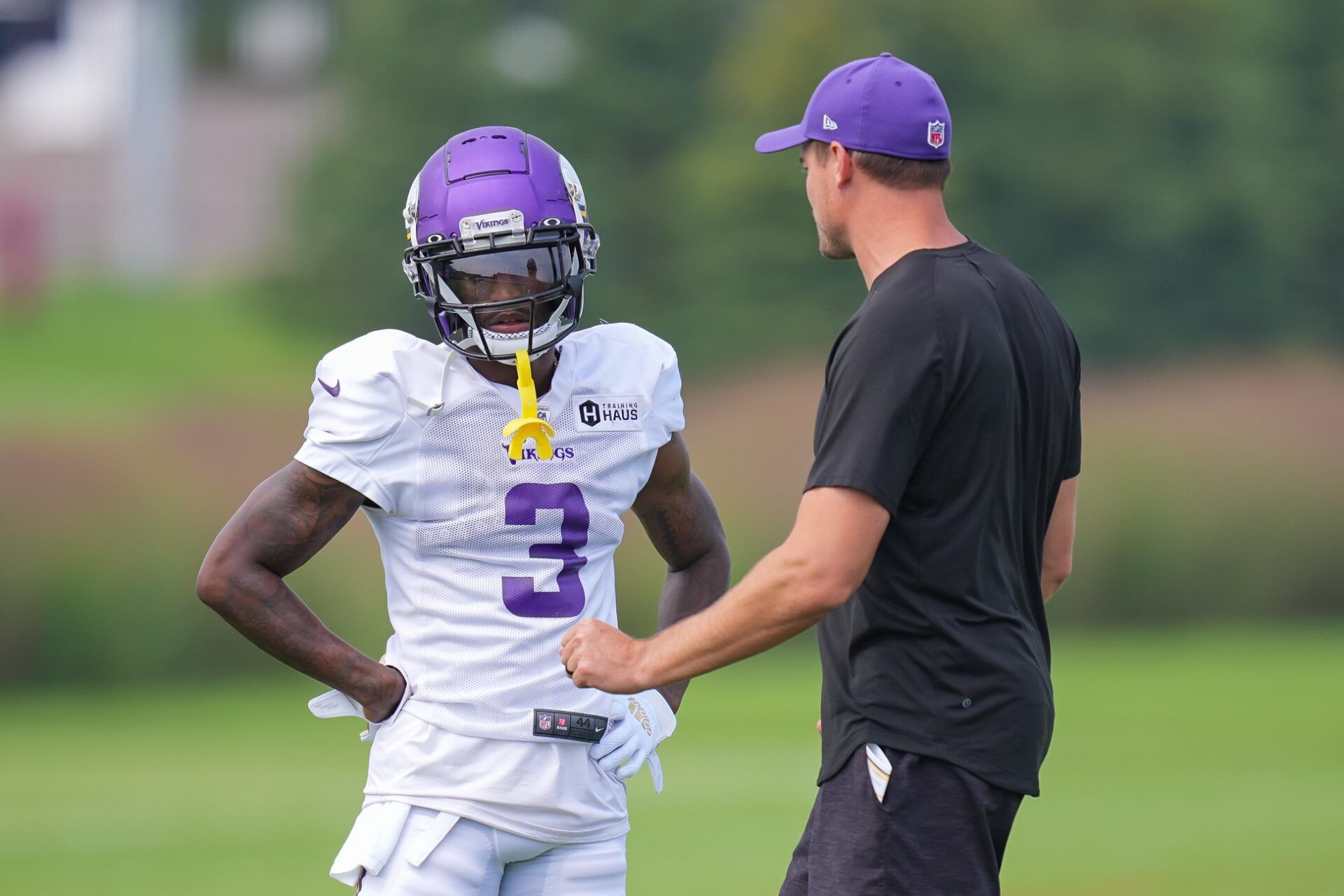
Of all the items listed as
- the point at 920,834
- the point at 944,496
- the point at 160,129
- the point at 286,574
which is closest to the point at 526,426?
the point at 286,574

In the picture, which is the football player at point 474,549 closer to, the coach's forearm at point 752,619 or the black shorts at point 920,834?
the coach's forearm at point 752,619

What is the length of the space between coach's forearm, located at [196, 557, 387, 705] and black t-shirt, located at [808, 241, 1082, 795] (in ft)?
2.74

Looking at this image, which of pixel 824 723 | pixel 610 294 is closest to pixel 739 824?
pixel 824 723

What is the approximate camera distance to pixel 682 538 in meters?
3.42

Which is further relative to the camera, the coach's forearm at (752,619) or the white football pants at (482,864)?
the white football pants at (482,864)

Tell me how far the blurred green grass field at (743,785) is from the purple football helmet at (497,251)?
4683 mm

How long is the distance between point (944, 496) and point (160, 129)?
3304 cm

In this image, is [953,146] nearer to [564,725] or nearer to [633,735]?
[633,735]

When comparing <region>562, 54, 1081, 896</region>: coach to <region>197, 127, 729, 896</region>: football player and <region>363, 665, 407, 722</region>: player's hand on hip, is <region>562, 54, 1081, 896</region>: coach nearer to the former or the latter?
<region>197, 127, 729, 896</region>: football player

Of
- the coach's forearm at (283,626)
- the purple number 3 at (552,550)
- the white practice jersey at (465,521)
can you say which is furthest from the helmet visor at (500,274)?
the coach's forearm at (283,626)

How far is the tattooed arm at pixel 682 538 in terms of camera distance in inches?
132

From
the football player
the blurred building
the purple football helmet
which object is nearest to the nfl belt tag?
the football player

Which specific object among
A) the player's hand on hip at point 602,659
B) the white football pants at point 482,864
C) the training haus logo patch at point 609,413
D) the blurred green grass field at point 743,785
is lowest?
the blurred green grass field at point 743,785

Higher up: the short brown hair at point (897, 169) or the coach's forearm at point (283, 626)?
the short brown hair at point (897, 169)
